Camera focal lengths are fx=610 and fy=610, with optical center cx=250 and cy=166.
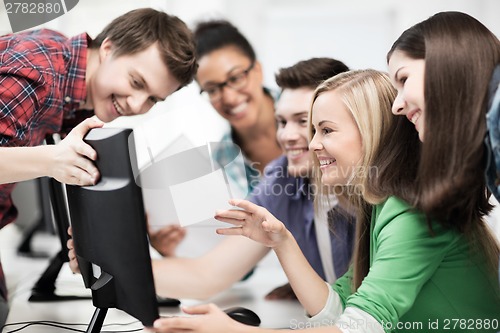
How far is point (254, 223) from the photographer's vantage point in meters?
1.14

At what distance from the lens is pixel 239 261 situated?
165 centimetres

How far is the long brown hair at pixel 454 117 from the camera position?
0.96m

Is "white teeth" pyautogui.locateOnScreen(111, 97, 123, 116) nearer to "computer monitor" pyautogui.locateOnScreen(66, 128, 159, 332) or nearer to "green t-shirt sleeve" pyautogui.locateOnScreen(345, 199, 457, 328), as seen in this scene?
"computer monitor" pyautogui.locateOnScreen(66, 128, 159, 332)

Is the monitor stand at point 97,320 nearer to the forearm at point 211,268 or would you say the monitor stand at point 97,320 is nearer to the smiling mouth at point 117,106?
the forearm at point 211,268

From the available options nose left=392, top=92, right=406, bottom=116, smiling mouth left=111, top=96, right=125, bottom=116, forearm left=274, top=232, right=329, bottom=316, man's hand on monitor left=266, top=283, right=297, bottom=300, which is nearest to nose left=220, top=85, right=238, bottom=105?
smiling mouth left=111, top=96, right=125, bottom=116

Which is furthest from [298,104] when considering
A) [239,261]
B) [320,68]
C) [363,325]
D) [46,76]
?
[363,325]

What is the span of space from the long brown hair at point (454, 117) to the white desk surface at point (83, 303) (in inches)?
19.5

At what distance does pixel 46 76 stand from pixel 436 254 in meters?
0.86

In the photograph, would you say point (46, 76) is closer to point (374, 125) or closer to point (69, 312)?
point (69, 312)

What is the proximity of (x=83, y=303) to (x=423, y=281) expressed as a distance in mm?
856

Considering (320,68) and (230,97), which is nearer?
(320,68)

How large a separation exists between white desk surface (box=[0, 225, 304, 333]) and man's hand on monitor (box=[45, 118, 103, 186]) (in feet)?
1.32

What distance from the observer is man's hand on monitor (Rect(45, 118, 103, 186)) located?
3.21 ft

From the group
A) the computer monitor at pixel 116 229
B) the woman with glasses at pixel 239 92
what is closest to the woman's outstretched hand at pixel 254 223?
the computer monitor at pixel 116 229
